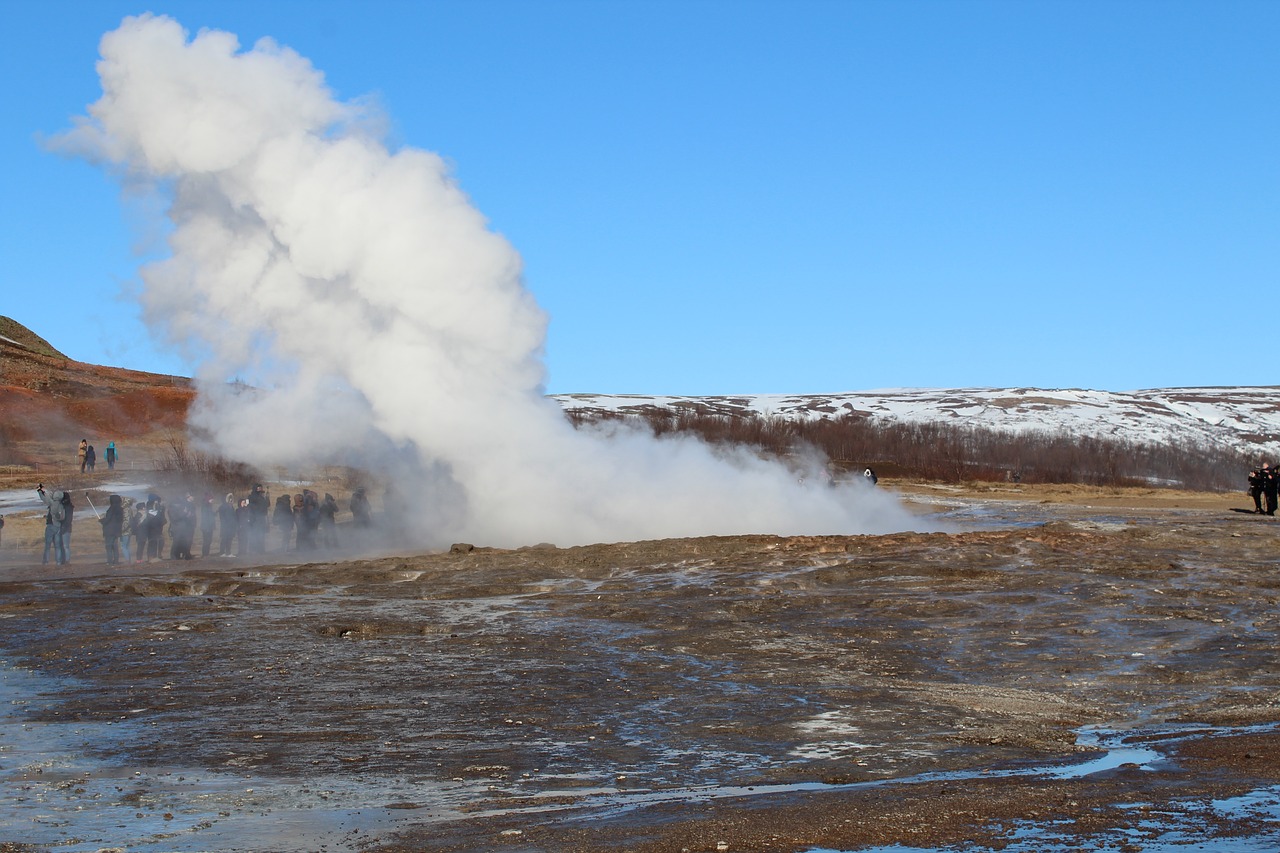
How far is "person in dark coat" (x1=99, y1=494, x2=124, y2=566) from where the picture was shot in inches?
1096

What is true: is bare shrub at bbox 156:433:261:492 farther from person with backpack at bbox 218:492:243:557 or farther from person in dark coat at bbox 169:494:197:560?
person with backpack at bbox 218:492:243:557

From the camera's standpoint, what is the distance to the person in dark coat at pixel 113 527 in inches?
1096

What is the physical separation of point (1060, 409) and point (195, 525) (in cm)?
12543

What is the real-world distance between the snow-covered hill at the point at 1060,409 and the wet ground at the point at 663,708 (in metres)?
104

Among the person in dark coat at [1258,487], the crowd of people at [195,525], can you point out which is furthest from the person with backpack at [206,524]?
the person in dark coat at [1258,487]

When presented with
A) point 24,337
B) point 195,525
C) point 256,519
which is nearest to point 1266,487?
point 256,519

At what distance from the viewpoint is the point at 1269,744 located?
9125 mm

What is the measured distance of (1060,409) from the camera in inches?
5576

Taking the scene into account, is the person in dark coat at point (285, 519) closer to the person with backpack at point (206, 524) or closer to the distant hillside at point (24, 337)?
the person with backpack at point (206, 524)

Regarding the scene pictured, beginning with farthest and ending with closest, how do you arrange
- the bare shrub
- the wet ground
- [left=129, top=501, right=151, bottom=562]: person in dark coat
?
the bare shrub
[left=129, top=501, right=151, bottom=562]: person in dark coat
the wet ground

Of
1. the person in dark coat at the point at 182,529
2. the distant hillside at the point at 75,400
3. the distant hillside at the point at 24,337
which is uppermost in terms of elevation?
the distant hillside at the point at 24,337

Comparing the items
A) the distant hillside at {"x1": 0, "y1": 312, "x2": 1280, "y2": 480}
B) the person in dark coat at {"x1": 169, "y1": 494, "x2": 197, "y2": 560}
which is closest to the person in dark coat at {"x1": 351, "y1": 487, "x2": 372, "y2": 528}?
the person in dark coat at {"x1": 169, "y1": 494, "x2": 197, "y2": 560}

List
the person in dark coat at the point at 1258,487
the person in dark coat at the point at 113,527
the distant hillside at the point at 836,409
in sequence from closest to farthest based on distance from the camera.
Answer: the person in dark coat at the point at 113,527
the person in dark coat at the point at 1258,487
the distant hillside at the point at 836,409

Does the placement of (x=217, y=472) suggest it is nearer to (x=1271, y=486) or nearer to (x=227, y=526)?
(x=227, y=526)
